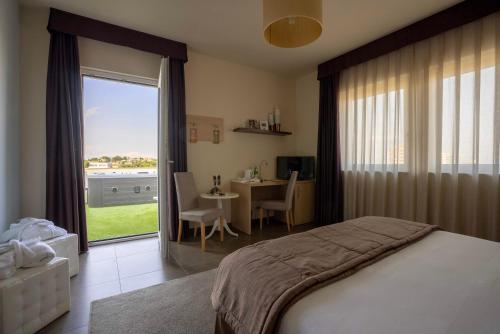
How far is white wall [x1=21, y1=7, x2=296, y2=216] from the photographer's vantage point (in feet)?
8.17

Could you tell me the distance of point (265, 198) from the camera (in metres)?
4.18

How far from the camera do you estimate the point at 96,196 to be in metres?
4.66

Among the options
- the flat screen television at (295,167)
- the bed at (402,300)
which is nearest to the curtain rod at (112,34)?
the flat screen television at (295,167)

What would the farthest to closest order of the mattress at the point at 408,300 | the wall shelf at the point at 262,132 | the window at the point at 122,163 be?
the window at the point at 122,163
the wall shelf at the point at 262,132
the mattress at the point at 408,300

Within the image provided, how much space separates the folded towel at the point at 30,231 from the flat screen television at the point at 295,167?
328cm

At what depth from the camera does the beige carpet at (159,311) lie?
1.48 meters

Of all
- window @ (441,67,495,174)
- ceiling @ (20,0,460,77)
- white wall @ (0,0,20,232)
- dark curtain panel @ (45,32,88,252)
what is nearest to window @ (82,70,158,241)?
dark curtain panel @ (45,32,88,252)

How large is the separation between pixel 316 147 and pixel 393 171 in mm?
1370

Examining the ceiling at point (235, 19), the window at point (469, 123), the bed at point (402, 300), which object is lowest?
the bed at point (402, 300)

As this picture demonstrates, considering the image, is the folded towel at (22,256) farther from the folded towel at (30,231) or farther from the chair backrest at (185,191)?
the chair backrest at (185,191)

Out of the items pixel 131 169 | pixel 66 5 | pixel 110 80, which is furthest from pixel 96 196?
pixel 66 5

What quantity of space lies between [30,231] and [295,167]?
3.57m

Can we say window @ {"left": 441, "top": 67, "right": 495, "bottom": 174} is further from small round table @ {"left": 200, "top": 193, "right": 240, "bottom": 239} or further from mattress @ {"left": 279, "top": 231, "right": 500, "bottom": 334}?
small round table @ {"left": 200, "top": 193, "right": 240, "bottom": 239}

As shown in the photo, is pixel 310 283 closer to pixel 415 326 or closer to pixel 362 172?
pixel 415 326
